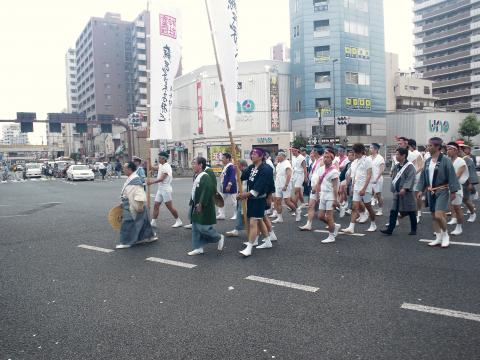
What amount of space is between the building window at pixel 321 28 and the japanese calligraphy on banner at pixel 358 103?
328 inches

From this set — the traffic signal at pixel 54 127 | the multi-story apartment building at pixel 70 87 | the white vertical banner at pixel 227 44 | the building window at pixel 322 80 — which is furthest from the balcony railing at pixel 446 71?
the multi-story apartment building at pixel 70 87

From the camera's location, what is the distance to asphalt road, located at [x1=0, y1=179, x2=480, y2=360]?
11.5 ft

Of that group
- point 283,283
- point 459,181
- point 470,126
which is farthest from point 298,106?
point 283,283

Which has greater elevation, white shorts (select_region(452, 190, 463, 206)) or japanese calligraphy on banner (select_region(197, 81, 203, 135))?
japanese calligraphy on banner (select_region(197, 81, 203, 135))

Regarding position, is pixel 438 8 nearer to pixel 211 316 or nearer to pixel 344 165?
pixel 344 165

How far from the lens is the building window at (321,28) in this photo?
47.7 m

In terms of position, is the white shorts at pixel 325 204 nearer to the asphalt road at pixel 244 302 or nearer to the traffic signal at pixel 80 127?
the asphalt road at pixel 244 302

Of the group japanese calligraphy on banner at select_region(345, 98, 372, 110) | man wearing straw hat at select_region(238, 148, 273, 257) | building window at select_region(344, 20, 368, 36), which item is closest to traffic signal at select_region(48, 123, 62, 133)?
japanese calligraphy on banner at select_region(345, 98, 372, 110)

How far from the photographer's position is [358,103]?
48875mm

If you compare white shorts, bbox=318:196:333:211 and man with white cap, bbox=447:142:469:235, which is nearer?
white shorts, bbox=318:196:333:211

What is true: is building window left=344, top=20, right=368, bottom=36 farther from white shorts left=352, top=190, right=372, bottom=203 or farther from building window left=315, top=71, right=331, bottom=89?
white shorts left=352, top=190, right=372, bottom=203

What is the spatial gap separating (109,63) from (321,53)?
59901 millimetres

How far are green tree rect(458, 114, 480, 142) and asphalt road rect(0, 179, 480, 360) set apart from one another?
51.6 metres

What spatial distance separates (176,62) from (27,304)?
5.92 metres
